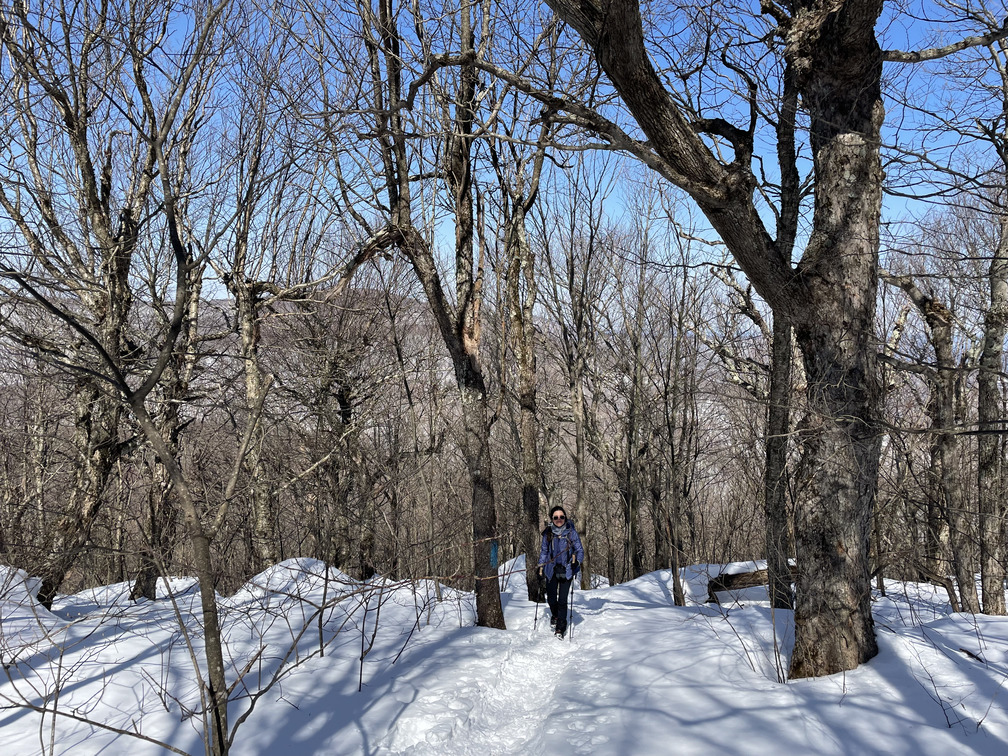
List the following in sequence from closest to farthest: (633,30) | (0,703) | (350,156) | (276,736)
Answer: (633,30) < (276,736) < (0,703) < (350,156)

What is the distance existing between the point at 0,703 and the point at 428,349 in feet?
40.2

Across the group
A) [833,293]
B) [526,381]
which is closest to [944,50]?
[833,293]

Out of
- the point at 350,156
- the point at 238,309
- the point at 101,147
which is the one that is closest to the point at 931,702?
the point at 350,156

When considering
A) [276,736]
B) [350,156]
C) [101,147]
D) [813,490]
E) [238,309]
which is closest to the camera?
[276,736]

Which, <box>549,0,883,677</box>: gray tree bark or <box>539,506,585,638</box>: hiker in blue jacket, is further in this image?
<box>539,506,585,638</box>: hiker in blue jacket

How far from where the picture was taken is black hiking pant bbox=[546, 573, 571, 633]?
7570 millimetres

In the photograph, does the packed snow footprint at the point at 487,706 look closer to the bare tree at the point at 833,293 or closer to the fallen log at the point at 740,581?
the bare tree at the point at 833,293

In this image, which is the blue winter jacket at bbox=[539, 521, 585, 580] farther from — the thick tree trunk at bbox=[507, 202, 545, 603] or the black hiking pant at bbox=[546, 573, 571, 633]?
the thick tree trunk at bbox=[507, 202, 545, 603]

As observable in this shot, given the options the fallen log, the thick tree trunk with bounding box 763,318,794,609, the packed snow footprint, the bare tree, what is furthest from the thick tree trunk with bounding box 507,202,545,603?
the bare tree

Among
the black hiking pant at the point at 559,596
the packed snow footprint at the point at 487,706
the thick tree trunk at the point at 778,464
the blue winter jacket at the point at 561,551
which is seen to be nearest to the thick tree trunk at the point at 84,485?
the packed snow footprint at the point at 487,706

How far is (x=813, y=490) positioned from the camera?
15.7 ft

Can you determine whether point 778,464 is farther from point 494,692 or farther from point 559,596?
point 494,692

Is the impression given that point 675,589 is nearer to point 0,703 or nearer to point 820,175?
point 820,175

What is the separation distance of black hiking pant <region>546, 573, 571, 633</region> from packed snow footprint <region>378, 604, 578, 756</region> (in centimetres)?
63
